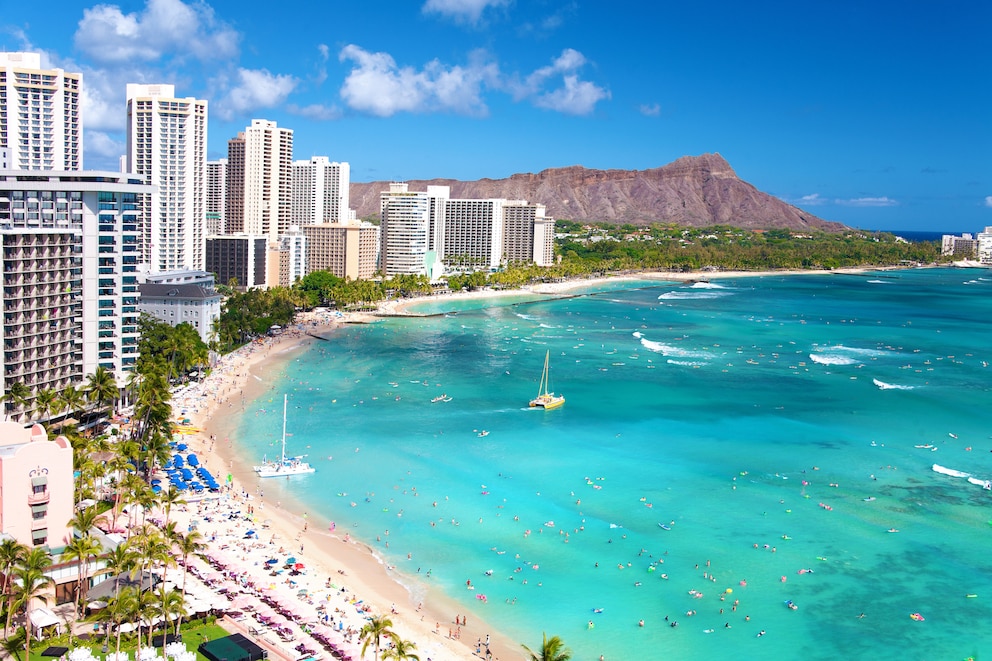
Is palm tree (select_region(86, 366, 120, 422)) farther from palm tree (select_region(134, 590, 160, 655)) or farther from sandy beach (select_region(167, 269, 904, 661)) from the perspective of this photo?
palm tree (select_region(134, 590, 160, 655))

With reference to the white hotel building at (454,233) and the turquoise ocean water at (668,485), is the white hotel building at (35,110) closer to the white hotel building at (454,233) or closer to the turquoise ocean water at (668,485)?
the turquoise ocean water at (668,485)

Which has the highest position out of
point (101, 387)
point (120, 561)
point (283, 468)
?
point (101, 387)

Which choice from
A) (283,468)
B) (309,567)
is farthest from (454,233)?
(309,567)

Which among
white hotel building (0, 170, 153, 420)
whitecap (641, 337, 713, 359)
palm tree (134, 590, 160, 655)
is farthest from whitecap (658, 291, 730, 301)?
palm tree (134, 590, 160, 655)

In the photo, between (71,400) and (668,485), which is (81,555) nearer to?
(71,400)

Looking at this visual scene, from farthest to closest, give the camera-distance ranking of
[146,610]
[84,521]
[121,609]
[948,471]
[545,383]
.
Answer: [545,383] < [948,471] < [84,521] < [146,610] < [121,609]

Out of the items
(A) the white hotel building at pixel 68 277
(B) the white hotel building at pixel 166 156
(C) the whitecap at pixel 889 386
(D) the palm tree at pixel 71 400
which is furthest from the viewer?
(B) the white hotel building at pixel 166 156

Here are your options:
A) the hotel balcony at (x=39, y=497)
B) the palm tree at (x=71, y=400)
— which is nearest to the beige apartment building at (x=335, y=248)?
the palm tree at (x=71, y=400)
